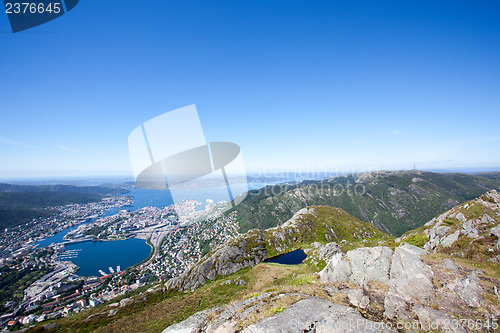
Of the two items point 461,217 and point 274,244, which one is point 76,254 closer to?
point 274,244

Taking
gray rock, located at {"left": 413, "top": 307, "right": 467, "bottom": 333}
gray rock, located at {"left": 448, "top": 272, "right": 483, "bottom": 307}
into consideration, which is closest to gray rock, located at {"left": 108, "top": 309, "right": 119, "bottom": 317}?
gray rock, located at {"left": 413, "top": 307, "right": 467, "bottom": 333}

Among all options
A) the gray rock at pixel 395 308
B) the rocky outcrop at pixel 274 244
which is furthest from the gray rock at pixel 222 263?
the gray rock at pixel 395 308

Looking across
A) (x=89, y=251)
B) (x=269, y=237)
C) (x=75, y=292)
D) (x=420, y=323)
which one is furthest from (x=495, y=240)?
(x=89, y=251)

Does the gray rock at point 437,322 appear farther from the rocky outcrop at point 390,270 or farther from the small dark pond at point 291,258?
the small dark pond at point 291,258

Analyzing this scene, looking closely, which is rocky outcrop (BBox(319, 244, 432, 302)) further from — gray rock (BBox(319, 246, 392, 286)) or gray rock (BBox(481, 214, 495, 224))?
gray rock (BBox(481, 214, 495, 224))

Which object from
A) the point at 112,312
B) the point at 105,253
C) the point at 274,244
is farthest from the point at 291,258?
the point at 105,253

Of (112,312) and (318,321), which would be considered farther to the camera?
A: (112,312)

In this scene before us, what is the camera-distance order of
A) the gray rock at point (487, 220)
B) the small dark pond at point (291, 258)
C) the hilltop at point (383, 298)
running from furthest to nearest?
the small dark pond at point (291, 258)
the gray rock at point (487, 220)
the hilltop at point (383, 298)
